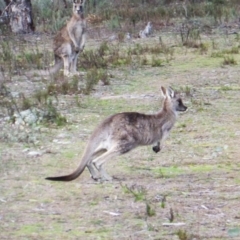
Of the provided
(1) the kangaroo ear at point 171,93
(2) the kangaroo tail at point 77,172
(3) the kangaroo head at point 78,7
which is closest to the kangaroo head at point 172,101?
(1) the kangaroo ear at point 171,93

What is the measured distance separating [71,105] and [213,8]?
10.6 metres

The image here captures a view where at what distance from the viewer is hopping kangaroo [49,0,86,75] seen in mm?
12609

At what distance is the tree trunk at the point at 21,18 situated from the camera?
1798 cm

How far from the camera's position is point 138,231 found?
16.9ft

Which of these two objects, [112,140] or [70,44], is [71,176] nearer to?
[112,140]

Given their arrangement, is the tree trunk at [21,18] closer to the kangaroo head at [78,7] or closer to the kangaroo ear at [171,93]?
the kangaroo head at [78,7]

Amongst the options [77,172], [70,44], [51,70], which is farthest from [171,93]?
[70,44]

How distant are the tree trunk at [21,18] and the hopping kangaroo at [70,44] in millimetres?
4456

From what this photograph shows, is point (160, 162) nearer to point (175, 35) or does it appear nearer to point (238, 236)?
point (238, 236)

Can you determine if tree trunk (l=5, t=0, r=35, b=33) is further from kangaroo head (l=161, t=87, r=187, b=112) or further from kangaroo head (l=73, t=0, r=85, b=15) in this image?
kangaroo head (l=161, t=87, r=187, b=112)

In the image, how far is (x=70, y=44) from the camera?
1294cm

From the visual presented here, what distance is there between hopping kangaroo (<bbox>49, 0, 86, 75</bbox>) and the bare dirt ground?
2.34 meters

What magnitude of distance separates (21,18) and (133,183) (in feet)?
39.9

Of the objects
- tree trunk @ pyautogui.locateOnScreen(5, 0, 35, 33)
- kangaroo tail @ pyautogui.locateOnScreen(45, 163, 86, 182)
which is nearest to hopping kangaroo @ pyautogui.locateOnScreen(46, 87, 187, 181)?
kangaroo tail @ pyautogui.locateOnScreen(45, 163, 86, 182)
